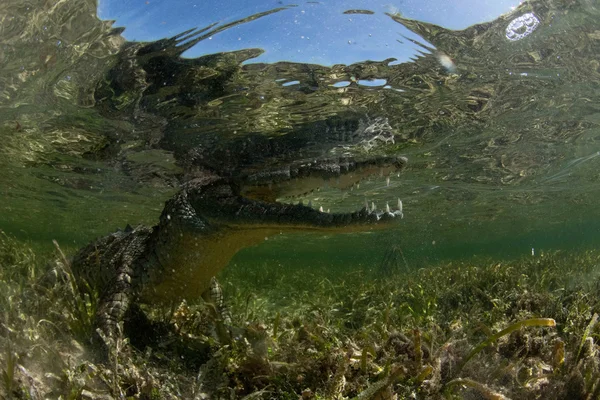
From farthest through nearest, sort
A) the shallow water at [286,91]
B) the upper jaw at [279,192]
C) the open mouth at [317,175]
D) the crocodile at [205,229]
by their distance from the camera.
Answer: the shallow water at [286,91] < the open mouth at [317,175] < the crocodile at [205,229] < the upper jaw at [279,192]

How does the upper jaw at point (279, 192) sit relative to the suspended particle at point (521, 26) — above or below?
below

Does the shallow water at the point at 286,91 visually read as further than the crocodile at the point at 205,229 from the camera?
Yes

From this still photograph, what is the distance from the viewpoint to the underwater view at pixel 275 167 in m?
3.09

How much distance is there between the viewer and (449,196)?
56.3ft

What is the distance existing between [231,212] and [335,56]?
274 cm

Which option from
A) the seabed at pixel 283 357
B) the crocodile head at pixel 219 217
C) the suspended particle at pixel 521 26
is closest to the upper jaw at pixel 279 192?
the crocodile head at pixel 219 217

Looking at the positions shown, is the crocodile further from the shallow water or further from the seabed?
the shallow water

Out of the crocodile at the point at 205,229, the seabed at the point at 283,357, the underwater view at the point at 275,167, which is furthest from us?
the crocodile at the point at 205,229

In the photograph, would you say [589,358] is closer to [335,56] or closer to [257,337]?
[257,337]

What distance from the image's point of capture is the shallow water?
5246 mm

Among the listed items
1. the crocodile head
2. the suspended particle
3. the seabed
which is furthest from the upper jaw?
the suspended particle

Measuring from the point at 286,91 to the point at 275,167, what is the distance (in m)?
1.23

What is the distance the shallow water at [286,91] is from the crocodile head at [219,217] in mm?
1392

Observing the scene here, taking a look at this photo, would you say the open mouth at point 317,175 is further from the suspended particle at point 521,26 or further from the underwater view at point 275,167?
the suspended particle at point 521,26
